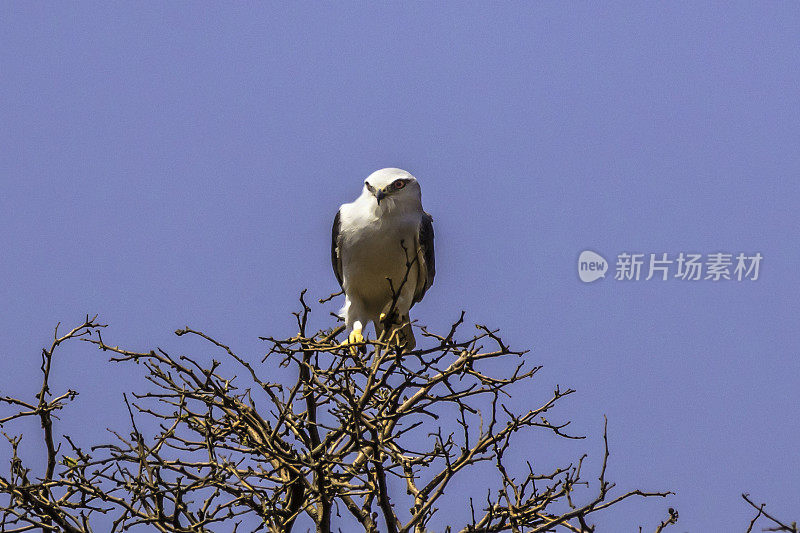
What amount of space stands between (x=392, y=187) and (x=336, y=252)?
0.69 metres

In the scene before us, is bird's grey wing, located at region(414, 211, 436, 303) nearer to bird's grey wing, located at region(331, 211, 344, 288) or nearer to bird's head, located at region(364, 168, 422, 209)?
bird's head, located at region(364, 168, 422, 209)

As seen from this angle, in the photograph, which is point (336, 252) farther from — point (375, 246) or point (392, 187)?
point (392, 187)

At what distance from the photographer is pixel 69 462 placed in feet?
14.0

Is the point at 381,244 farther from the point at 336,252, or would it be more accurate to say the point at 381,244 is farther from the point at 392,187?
the point at 336,252

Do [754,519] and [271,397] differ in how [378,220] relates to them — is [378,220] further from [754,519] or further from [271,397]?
[754,519]

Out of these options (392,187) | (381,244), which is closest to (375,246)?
(381,244)

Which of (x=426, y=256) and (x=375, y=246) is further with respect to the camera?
(x=426, y=256)

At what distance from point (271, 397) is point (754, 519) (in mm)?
2019

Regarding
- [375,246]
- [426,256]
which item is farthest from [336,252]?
[426,256]

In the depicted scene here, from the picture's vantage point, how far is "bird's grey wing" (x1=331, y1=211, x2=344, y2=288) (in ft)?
20.7

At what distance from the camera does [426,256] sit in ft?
20.5

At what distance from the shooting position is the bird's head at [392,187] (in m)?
5.90

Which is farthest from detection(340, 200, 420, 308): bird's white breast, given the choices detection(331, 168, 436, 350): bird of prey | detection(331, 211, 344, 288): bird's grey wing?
detection(331, 211, 344, 288): bird's grey wing

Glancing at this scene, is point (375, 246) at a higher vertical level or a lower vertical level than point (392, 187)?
lower
